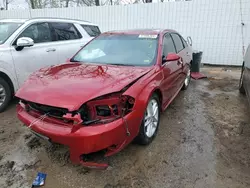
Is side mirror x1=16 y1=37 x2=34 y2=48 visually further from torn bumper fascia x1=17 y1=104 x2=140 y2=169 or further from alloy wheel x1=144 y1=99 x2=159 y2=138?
alloy wheel x1=144 y1=99 x2=159 y2=138

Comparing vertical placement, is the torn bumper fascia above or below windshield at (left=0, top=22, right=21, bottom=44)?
below

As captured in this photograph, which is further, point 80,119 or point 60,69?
point 60,69

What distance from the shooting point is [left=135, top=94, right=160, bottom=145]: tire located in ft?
8.88

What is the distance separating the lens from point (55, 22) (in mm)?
4934

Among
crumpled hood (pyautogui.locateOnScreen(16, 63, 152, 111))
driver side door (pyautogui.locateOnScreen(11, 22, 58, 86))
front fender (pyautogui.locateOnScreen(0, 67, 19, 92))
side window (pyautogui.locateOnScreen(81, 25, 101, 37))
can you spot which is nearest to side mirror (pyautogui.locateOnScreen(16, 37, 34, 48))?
driver side door (pyautogui.locateOnScreen(11, 22, 58, 86))

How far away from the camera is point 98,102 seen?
2.17 meters

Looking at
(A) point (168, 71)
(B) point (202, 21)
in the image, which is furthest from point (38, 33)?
(B) point (202, 21)

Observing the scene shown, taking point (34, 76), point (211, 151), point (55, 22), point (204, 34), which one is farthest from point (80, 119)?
point (204, 34)

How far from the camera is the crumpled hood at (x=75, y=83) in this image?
84.7 inches

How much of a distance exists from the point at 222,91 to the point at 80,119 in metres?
4.74

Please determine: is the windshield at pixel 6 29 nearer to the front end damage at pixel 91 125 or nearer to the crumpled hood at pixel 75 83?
the crumpled hood at pixel 75 83

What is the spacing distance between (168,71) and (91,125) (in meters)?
1.80

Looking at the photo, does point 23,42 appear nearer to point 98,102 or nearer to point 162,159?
point 98,102

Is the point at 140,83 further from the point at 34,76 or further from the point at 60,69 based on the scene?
the point at 34,76
